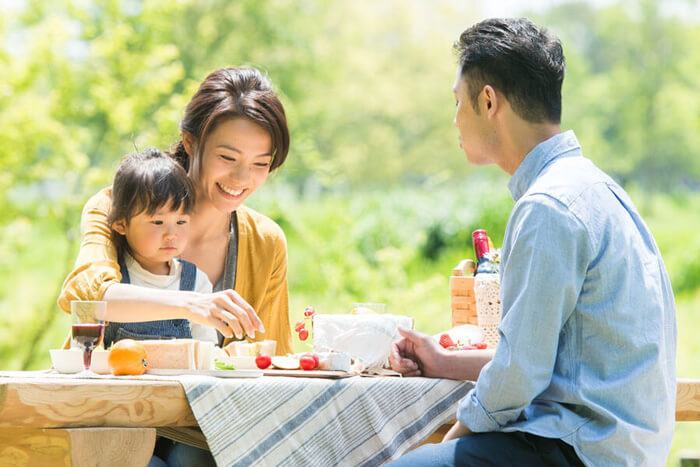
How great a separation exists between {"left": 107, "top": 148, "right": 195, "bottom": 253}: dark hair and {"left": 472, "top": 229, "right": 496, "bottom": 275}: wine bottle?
883 millimetres

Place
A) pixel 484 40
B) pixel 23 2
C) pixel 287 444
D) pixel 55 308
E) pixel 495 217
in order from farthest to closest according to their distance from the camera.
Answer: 1. pixel 495 217
2. pixel 55 308
3. pixel 23 2
4. pixel 484 40
5. pixel 287 444

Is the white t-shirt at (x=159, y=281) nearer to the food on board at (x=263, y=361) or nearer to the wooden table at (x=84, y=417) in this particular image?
the food on board at (x=263, y=361)

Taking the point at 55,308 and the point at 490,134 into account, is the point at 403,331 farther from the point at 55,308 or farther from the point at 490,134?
the point at 55,308

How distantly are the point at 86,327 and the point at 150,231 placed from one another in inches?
21.7

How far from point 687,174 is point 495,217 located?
473cm

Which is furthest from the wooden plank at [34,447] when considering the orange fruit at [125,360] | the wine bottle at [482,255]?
the wine bottle at [482,255]

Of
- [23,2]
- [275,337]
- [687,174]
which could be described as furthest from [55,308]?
[687,174]

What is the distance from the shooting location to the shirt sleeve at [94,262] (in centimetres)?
229

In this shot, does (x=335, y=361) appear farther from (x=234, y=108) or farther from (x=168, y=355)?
(x=234, y=108)

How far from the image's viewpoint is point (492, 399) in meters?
1.69

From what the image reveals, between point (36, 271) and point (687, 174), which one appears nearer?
point (36, 271)

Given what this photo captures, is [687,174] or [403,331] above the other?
[687,174]

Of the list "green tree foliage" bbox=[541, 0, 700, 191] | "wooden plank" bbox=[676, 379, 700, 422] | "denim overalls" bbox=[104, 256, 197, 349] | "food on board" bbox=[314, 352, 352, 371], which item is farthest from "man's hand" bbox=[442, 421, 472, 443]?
"green tree foliage" bbox=[541, 0, 700, 191]

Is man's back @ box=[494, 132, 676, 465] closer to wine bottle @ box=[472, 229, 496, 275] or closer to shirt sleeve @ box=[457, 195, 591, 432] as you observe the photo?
shirt sleeve @ box=[457, 195, 591, 432]
